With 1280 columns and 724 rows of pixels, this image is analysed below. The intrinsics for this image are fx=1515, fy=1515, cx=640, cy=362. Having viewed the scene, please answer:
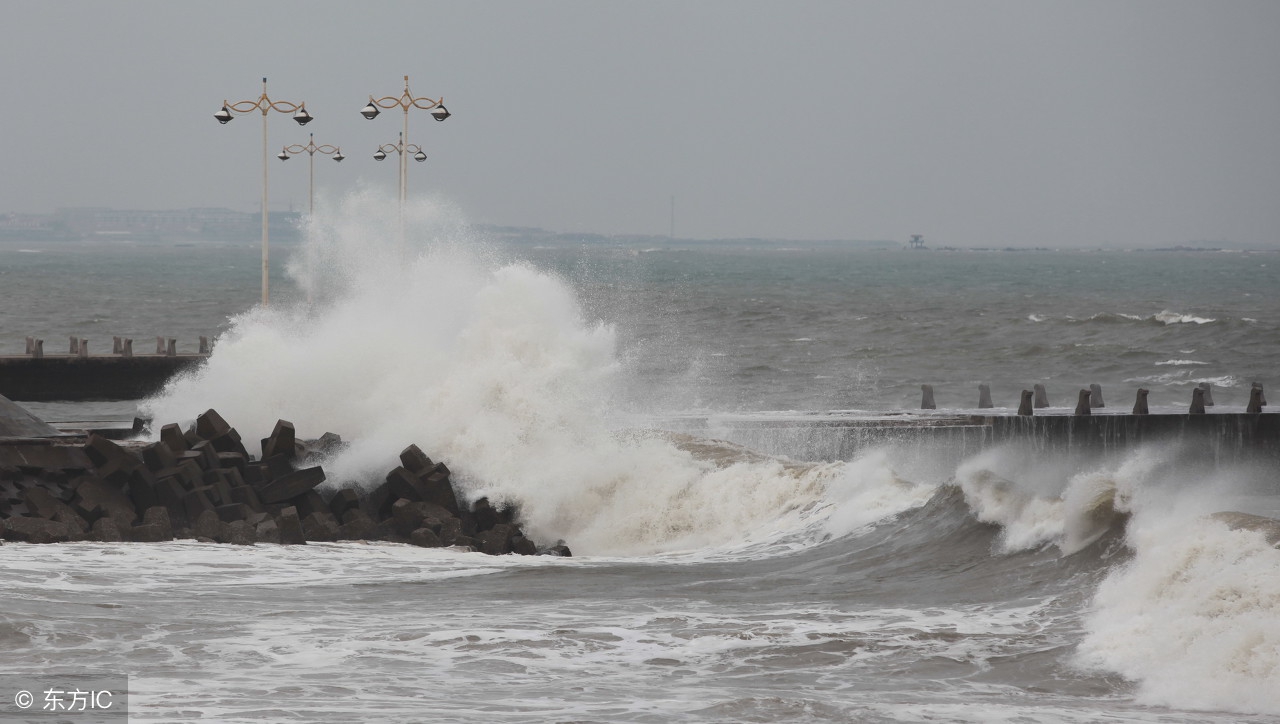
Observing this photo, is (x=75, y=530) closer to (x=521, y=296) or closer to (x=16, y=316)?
(x=521, y=296)

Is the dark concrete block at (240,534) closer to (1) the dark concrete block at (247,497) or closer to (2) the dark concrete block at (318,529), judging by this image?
(2) the dark concrete block at (318,529)

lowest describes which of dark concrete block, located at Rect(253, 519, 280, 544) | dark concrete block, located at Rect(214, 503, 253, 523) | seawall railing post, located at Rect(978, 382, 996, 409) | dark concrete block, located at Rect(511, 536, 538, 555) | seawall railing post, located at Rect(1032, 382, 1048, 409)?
dark concrete block, located at Rect(511, 536, 538, 555)

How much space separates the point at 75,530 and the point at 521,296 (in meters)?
8.73

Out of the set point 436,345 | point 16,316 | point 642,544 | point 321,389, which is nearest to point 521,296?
point 436,345

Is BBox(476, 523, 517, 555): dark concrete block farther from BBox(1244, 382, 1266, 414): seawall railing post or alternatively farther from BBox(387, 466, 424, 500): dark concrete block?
BBox(1244, 382, 1266, 414): seawall railing post

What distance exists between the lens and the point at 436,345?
22.8 metres

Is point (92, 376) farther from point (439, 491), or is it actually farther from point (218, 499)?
point (439, 491)

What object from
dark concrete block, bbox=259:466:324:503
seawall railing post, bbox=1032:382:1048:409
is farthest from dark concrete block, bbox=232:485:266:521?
seawall railing post, bbox=1032:382:1048:409

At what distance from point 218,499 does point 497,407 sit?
5.11 meters

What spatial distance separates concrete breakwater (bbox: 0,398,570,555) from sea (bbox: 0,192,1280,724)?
1.62 feet

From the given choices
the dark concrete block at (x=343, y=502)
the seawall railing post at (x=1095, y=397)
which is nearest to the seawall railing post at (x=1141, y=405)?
the seawall railing post at (x=1095, y=397)

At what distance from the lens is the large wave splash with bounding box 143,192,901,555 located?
1814 cm

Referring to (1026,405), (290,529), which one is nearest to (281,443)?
(290,529)

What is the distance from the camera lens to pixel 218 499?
1650 centimetres
